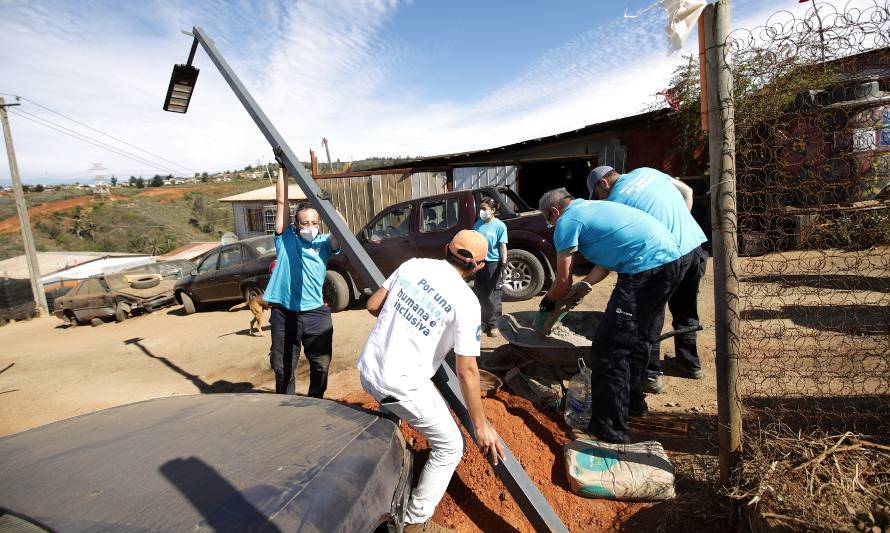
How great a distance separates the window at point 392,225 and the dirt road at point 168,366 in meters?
1.50

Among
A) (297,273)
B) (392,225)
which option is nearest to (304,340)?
(297,273)

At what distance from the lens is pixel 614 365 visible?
2.85 metres

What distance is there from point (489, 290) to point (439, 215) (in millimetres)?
2268

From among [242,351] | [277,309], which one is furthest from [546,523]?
[242,351]

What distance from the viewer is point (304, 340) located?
363 centimetres

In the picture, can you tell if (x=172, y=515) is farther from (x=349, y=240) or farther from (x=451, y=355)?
(x=451, y=355)

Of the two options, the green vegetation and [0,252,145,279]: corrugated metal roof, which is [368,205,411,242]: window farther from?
the green vegetation

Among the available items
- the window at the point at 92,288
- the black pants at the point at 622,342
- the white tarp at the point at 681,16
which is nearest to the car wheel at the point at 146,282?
the window at the point at 92,288

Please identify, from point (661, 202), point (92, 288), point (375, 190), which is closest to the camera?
point (661, 202)

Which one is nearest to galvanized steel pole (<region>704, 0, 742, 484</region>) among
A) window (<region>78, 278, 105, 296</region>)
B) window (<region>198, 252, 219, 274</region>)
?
window (<region>198, 252, 219, 274</region>)

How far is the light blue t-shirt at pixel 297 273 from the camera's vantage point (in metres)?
3.55

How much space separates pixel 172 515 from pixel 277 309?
238cm

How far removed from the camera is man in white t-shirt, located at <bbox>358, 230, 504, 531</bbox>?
6.87 feet

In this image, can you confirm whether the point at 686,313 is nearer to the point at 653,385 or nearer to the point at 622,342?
the point at 653,385
